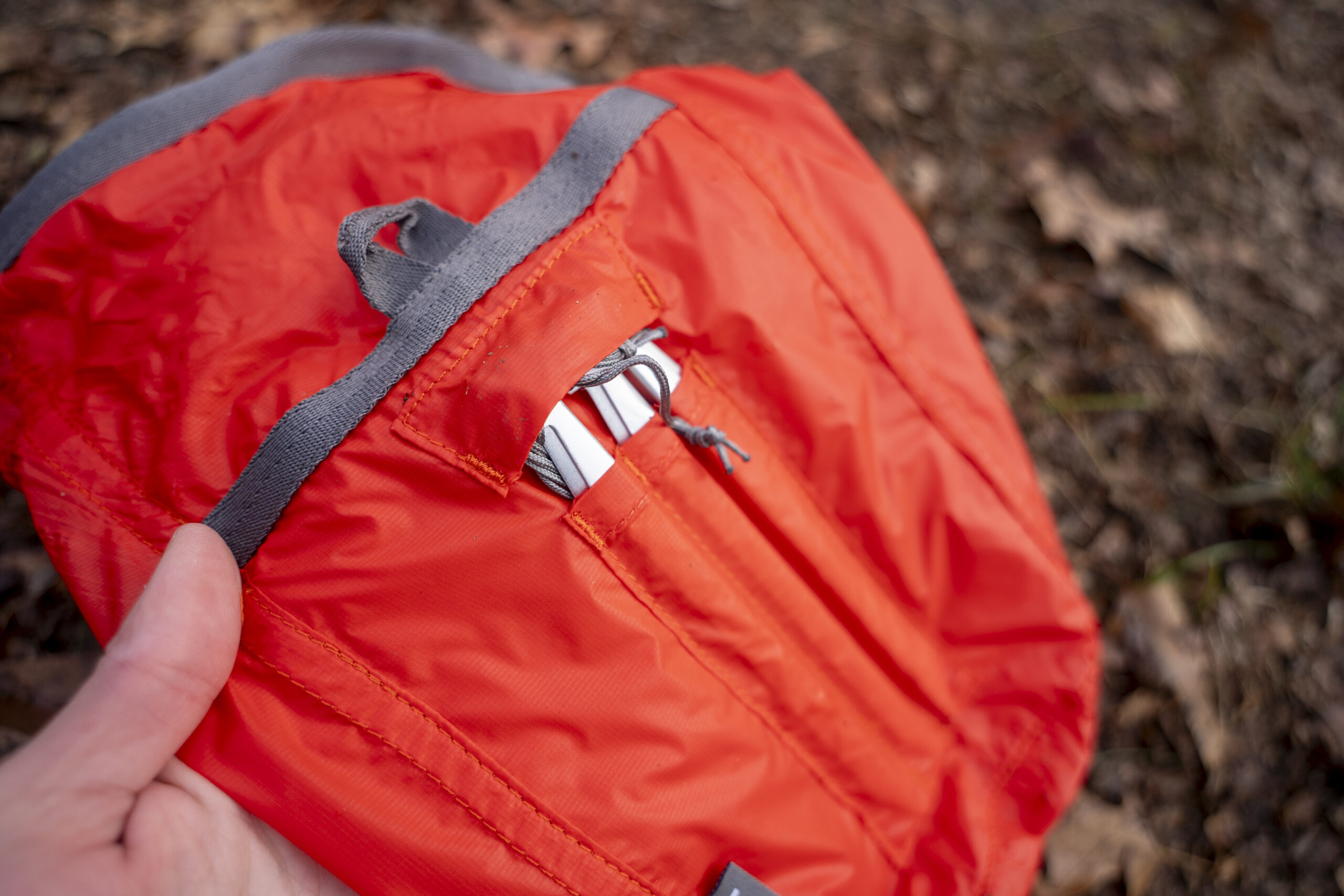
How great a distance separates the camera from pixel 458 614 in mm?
881

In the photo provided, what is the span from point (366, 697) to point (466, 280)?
0.51 metres

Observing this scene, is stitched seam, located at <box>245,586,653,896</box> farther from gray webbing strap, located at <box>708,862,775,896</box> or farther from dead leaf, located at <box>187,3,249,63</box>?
dead leaf, located at <box>187,3,249,63</box>

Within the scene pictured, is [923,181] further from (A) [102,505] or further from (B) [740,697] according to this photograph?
(A) [102,505]

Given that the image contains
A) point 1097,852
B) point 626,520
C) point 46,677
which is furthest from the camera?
point 1097,852

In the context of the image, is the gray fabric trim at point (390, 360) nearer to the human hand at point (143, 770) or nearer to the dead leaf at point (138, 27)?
the human hand at point (143, 770)

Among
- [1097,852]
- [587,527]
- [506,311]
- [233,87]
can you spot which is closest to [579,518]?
[587,527]

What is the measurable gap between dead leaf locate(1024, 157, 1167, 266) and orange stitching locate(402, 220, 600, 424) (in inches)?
61.9

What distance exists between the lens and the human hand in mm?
749

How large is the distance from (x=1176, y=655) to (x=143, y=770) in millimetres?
1897

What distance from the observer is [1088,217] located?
2.05m

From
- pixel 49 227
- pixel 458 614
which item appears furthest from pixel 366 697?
pixel 49 227

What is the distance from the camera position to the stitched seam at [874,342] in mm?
1125

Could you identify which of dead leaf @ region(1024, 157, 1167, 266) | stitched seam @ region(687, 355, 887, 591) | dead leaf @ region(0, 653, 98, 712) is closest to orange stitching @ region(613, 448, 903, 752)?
stitched seam @ region(687, 355, 887, 591)

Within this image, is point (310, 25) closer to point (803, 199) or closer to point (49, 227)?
point (49, 227)
